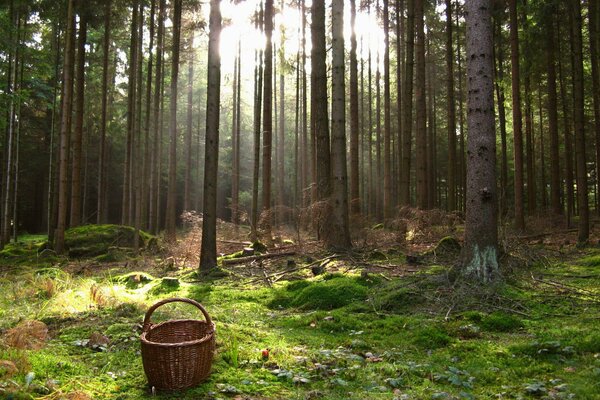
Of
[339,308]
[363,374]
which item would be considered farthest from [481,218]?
[363,374]

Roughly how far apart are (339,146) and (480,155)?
471 cm

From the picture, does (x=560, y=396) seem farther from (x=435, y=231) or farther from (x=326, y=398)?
(x=435, y=231)

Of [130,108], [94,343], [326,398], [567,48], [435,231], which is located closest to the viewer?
[326,398]

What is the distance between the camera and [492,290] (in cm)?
600

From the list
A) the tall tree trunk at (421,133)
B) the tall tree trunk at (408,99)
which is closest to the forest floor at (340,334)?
the tall tree trunk at (421,133)

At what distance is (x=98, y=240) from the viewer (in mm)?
15500

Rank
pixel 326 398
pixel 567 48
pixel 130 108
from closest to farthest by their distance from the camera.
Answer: pixel 326 398 < pixel 130 108 < pixel 567 48

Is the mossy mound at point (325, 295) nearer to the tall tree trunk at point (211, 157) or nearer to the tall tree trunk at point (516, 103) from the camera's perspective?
the tall tree trunk at point (211, 157)

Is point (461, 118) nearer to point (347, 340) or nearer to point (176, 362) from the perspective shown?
point (347, 340)

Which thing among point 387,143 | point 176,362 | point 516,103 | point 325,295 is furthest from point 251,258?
point 387,143

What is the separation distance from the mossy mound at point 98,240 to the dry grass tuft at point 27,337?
1093 centimetres

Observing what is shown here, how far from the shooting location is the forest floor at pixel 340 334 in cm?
363

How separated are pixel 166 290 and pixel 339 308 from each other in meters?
3.51

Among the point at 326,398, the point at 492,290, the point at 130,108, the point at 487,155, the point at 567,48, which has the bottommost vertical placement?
the point at 326,398
